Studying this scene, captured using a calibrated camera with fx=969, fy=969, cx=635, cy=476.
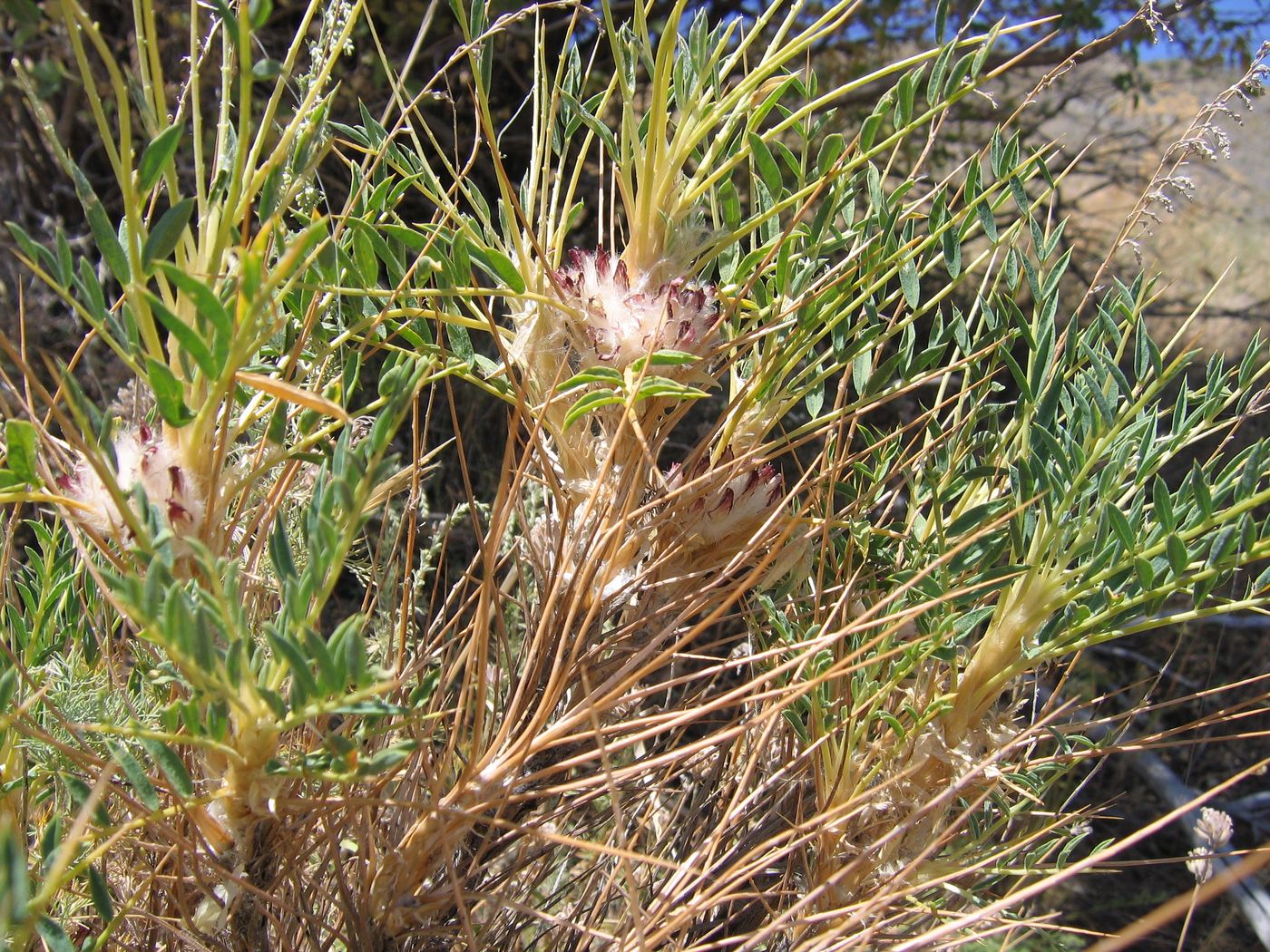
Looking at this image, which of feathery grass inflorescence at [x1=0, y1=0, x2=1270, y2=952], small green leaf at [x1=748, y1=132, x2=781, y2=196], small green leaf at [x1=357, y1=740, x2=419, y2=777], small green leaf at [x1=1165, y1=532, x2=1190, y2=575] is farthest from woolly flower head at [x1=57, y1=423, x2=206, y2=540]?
small green leaf at [x1=1165, y1=532, x2=1190, y2=575]

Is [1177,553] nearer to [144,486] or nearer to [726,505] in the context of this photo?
[726,505]

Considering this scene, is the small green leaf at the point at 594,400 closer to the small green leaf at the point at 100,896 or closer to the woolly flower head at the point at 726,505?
the woolly flower head at the point at 726,505

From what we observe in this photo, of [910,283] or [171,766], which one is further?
[910,283]

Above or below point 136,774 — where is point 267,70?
above

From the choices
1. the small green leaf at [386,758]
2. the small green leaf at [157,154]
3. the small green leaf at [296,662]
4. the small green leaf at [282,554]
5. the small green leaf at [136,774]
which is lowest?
the small green leaf at [136,774]

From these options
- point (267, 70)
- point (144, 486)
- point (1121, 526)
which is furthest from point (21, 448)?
point (1121, 526)

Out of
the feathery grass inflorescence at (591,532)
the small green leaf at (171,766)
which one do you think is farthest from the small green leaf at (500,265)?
the small green leaf at (171,766)

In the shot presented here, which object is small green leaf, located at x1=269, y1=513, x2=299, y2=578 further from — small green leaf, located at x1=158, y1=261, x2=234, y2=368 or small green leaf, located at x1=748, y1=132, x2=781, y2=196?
small green leaf, located at x1=748, y1=132, x2=781, y2=196
